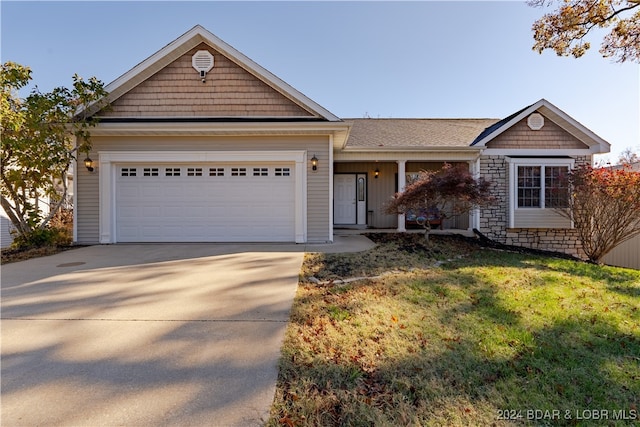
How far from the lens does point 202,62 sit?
860cm

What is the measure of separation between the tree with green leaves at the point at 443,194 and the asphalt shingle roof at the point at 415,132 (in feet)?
8.84

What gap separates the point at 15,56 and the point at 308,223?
29.7ft

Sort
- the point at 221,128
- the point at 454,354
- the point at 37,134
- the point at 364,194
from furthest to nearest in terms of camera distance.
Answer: the point at 364,194, the point at 221,128, the point at 37,134, the point at 454,354

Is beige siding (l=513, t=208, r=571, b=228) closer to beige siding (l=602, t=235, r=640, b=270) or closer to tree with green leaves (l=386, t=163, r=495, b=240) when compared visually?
beige siding (l=602, t=235, r=640, b=270)

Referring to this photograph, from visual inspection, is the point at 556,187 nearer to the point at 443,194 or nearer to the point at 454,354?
the point at 443,194

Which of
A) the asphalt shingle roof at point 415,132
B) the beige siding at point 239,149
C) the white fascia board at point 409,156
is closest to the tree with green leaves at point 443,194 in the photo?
the beige siding at point 239,149

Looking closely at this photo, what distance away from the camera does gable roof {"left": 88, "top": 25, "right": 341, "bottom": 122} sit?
8328 mm

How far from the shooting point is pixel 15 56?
27.0 feet

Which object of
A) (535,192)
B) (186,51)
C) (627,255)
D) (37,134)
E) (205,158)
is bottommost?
(627,255)

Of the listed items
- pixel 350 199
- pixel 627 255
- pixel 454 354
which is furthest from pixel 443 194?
pixel 627 255

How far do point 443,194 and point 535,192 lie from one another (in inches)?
181

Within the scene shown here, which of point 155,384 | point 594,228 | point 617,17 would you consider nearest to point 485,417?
point 155,384

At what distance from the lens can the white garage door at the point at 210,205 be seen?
8.63 metres

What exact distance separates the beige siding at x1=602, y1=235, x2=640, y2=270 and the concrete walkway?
12307 mm
